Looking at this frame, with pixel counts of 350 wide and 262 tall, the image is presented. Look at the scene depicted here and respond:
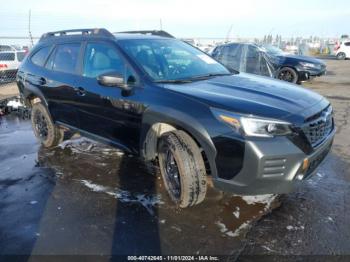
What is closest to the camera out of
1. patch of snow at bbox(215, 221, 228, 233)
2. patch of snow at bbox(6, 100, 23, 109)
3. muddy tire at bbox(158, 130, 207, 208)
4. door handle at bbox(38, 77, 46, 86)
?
patch of snow at bbox(215, 221, 228, 233)

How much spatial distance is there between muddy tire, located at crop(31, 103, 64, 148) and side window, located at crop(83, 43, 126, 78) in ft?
4.72

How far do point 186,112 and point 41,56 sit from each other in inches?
134

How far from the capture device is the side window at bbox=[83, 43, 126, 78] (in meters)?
4.20

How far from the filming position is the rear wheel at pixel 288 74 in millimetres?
12820

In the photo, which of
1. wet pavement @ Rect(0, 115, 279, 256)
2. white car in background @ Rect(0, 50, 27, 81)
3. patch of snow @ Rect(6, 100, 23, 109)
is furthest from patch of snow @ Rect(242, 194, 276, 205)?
white car in background @ Rect(0, 50, 27, 81)

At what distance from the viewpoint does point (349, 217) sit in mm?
3510

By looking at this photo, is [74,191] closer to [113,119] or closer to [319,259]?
[113,119]

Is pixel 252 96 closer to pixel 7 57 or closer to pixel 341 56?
pixel 7 57

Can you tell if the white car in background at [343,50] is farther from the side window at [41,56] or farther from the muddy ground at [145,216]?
the side window at [41,56]

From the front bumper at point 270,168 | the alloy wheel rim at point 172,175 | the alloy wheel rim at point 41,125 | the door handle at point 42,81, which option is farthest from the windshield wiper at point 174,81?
the alloy wheel rim at point 41,125

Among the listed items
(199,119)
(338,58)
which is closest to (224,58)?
(199,119)

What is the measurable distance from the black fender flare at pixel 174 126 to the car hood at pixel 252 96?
220 mm

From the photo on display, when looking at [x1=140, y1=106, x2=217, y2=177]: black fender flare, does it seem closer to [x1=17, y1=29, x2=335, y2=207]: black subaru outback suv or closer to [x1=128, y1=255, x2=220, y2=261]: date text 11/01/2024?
[x1=17, y1=29, x2=335, y2=207]: black subaru outback suv

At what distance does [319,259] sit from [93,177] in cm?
285
